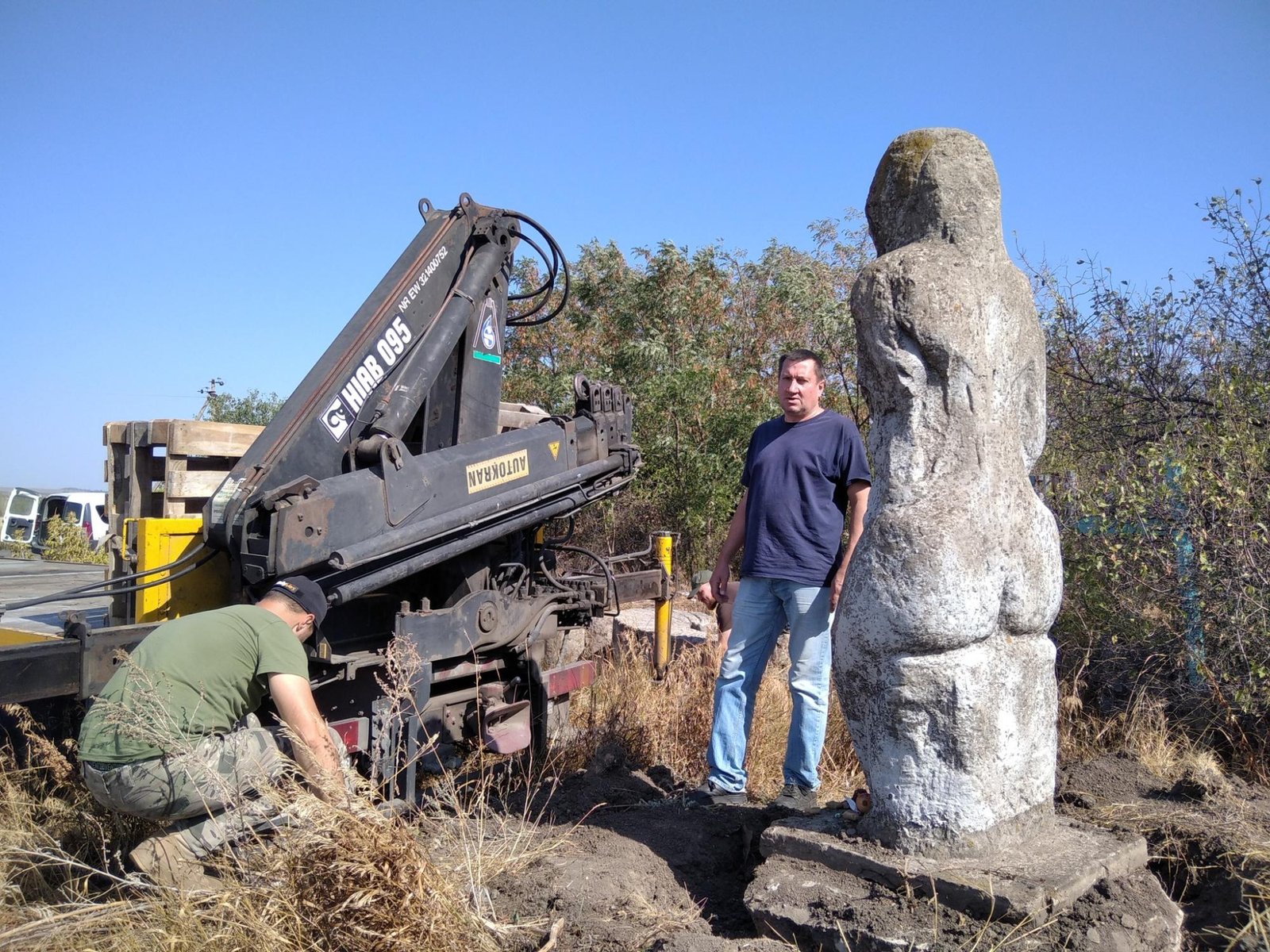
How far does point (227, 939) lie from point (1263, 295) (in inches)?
248

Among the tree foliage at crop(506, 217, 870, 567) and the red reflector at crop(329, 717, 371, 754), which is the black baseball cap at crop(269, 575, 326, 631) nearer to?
the red reflector at crop(329, 717, 371, 754)

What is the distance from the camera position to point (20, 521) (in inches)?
770

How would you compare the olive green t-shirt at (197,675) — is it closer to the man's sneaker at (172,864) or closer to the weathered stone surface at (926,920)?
the man's sneaker at (172,864)

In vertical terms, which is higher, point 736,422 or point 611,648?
point 736,422

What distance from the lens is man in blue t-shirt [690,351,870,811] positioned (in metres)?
3.87

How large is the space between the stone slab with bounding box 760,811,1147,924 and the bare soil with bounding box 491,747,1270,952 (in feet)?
0.24

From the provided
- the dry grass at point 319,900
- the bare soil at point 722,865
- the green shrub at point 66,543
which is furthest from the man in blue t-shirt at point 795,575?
the green shrub at point 66,543

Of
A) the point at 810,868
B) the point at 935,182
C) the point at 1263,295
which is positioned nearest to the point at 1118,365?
the point at 1263,295

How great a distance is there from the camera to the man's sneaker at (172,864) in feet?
10.7

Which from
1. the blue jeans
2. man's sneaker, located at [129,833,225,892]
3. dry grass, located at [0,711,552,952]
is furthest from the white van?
the blue jeans

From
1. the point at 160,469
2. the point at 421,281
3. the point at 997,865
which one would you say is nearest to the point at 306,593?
the point at 160,469

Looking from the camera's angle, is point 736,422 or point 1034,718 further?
point 736,422

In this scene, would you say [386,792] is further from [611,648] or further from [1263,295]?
[1263,295]

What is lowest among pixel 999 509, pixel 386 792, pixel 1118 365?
pixel 386 792
